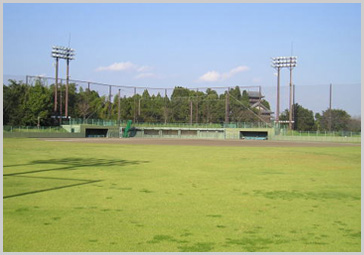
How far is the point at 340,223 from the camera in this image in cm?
816

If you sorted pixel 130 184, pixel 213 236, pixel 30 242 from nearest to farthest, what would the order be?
1. pixel 30 242
2. pixel 213 236
3. pixel 130 184

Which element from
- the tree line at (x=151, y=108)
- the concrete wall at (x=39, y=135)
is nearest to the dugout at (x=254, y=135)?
the tree line at (x=151, y=108)

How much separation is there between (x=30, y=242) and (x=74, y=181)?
22.3 ft

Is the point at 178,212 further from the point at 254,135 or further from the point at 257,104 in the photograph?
the point at 257,104

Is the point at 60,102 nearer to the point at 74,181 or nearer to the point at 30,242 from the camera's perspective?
the point at 74,181

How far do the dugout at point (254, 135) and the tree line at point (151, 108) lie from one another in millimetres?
8304

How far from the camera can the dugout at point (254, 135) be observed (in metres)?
69.5

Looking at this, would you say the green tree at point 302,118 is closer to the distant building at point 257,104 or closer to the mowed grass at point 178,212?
the distant building at point 257,104

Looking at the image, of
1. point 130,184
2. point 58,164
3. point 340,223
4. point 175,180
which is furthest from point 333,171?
point 58,164

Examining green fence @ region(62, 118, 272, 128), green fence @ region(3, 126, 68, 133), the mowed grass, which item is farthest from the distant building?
the mowed grass

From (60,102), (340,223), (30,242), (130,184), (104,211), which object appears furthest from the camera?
(60,102)

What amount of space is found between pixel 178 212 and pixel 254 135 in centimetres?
6336

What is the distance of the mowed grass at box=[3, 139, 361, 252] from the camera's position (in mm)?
6738

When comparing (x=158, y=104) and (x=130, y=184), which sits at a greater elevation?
(x=158, y=104)
